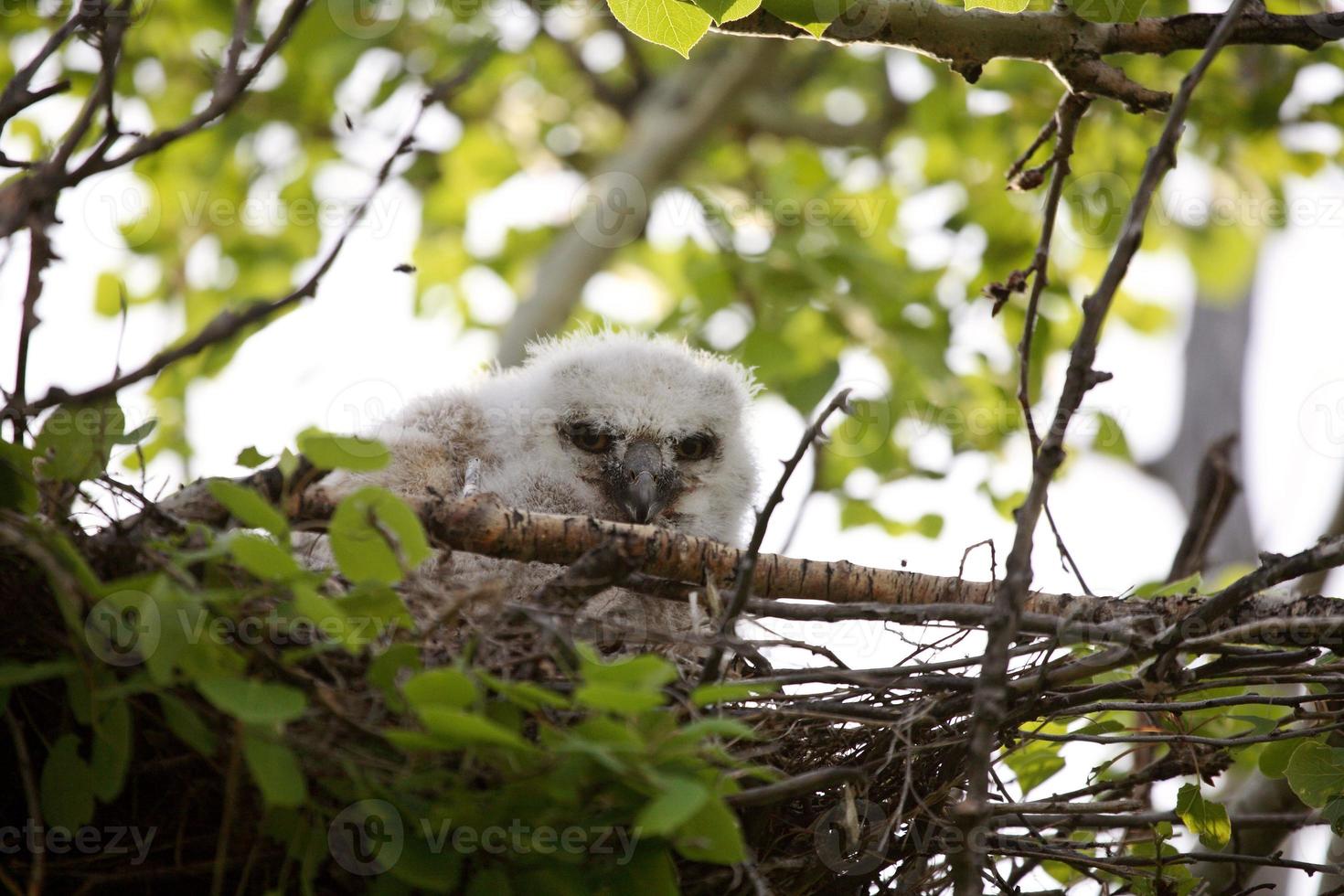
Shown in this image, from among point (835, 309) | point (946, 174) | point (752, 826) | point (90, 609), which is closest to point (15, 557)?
point (90, 609)

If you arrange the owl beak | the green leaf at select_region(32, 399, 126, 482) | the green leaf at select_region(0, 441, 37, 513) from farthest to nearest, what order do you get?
1. the owl beak
2. the green leaf at select_region(32, 399, 126, 482)
3. the green leaf at select_region(0, 441, 37, 513)

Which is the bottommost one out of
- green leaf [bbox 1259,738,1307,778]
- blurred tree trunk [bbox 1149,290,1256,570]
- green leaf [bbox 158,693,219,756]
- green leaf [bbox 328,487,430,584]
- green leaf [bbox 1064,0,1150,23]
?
green leaf [bbox 158,693,219,756]

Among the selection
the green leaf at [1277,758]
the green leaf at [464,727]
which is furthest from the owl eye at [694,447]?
the green leaf at [464,727]

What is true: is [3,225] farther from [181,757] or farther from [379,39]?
[379,39]

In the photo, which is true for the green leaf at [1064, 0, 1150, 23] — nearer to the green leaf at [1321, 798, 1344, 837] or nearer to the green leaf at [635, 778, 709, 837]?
the green leaf at [1321, 798, 1344, 837]

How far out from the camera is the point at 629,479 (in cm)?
339

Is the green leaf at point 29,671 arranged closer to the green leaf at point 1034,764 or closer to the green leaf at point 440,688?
the green leaf at point 440,688

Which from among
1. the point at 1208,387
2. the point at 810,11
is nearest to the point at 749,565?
the point at 810,11

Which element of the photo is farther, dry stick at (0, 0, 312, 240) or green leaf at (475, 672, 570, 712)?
dry stick at (0, 0, 312, 240)

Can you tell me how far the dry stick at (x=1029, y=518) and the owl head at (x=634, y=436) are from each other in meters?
1.73

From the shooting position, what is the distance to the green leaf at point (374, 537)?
5.21 ft

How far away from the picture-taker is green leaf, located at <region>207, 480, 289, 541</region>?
1560 millimetres

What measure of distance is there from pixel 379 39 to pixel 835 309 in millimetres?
2649

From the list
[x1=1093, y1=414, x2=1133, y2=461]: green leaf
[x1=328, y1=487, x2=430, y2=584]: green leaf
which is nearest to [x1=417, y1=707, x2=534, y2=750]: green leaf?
[x1=328, y1=487, x2=430, y2=584]: green leaf
